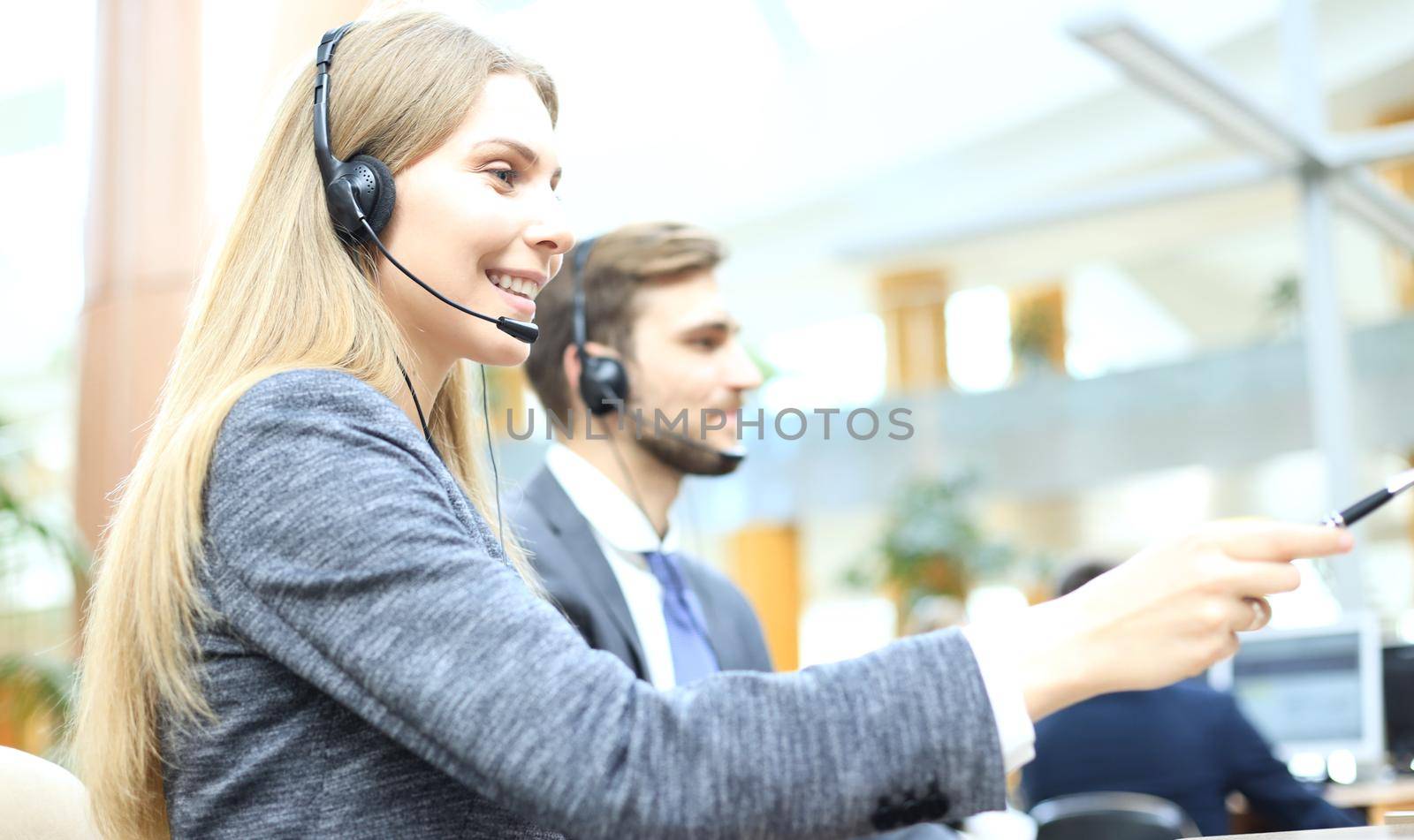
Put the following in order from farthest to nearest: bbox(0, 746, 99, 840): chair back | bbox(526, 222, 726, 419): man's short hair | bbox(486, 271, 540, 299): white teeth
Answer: bbox(526, 222, 726, 419): man's short hair, bbox(486, 271, 540, 299): white teeth, bbox(0, 746, 99, 840): chair back

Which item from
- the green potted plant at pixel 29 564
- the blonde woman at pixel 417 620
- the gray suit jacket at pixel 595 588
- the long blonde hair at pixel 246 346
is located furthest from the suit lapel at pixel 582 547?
the green potted plant at pixel 29 564

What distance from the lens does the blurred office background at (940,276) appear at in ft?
30.7

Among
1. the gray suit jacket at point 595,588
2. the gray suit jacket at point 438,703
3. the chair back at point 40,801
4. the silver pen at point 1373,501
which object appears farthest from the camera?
Result: the gray suit jacket at point 595,588

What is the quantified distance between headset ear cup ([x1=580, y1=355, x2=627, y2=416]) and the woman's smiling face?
114 cm

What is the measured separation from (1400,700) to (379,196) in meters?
3.26

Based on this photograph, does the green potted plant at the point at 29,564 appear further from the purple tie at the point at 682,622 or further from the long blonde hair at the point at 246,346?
the long blonde hair at the point at 246,346

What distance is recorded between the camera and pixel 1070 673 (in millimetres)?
691

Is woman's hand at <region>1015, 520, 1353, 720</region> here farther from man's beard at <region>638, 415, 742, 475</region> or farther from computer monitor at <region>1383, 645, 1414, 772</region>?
computer monitor at <region>1383, 645, 1414, 772</region>

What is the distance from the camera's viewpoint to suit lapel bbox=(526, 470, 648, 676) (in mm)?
1929

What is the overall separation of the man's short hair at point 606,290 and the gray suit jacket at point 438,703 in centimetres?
149

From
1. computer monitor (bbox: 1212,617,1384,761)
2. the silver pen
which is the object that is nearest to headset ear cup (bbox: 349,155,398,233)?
the silver pen

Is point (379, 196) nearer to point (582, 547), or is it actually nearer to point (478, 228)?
point (478, 228)

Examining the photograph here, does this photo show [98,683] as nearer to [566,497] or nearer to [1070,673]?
[1070,673]

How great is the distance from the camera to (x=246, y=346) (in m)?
0.95
